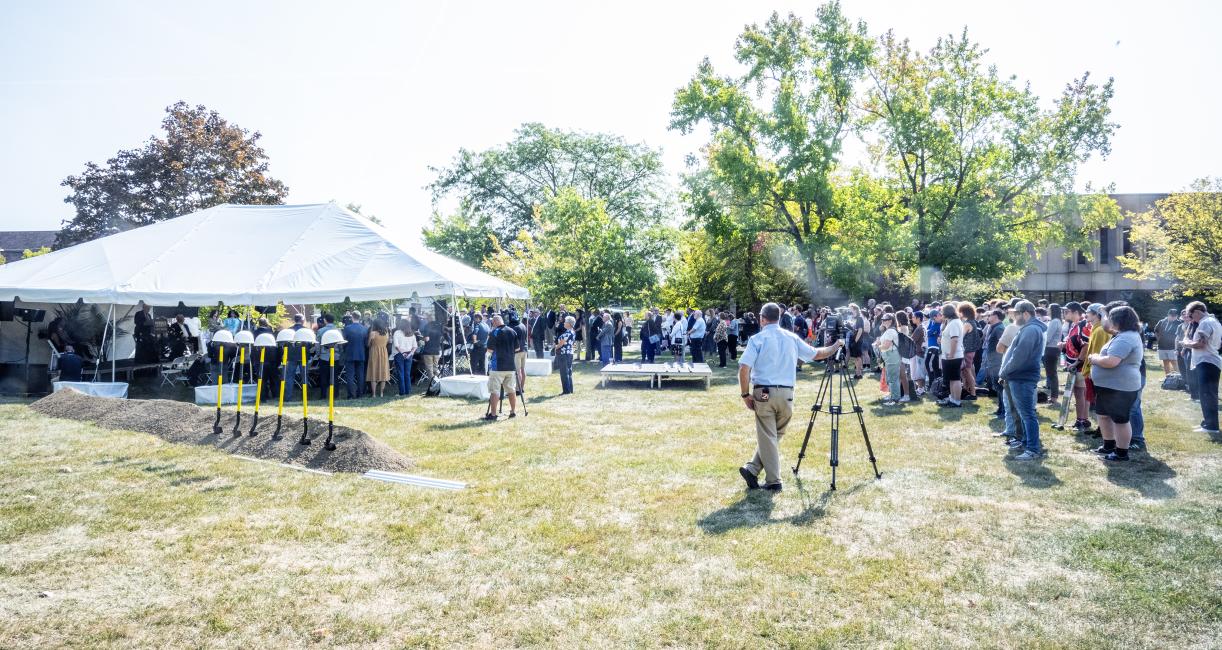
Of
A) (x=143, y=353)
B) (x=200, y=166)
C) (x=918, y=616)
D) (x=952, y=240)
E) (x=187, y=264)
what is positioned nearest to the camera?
(x=918, y=616)

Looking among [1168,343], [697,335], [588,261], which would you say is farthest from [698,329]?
[1168,343]

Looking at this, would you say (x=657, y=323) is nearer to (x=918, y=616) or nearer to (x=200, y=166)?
(x=918, y=616)

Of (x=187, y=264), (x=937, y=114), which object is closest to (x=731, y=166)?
(x=937, y=114)

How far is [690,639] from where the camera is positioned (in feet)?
13.1

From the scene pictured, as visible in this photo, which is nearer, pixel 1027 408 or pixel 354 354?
pixel 1027 408

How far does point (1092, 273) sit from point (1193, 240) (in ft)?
54.1

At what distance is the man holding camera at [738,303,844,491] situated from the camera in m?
6.69

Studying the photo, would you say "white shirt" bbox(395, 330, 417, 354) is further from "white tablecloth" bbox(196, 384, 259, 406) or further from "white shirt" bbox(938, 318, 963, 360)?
"white shirt" bbox(938, 318, 963, 360)

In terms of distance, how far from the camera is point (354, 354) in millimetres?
14305

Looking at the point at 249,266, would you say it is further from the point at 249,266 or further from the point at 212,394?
the point at 212,394

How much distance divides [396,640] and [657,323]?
59.4ft

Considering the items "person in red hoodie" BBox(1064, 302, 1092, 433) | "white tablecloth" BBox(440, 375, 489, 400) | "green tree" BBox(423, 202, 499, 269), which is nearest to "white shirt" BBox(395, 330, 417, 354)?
"white tablecloth" BBox(440, 375, 489, 400)

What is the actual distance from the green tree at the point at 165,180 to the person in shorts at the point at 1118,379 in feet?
109

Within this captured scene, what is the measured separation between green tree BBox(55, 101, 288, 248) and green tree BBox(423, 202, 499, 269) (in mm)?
16179
